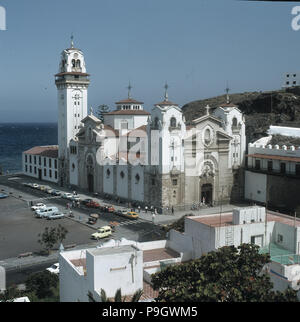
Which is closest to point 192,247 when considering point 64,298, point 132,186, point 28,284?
point 64,298

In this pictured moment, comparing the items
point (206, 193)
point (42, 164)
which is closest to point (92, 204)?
point (206, 193)

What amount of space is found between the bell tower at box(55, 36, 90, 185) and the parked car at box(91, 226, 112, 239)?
2247 cm

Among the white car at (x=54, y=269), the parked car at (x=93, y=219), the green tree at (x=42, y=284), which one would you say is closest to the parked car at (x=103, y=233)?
the parked car at (x=93, y=219)

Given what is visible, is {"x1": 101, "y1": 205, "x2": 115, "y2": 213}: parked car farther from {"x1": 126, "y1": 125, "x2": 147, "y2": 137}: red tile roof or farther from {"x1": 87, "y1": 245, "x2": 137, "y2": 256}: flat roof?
{"x1": 87, "y1": 245, "x2": 137, "y2": 256}: flat roof

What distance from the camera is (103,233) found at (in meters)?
34.3

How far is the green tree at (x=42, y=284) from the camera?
22797 millimetres

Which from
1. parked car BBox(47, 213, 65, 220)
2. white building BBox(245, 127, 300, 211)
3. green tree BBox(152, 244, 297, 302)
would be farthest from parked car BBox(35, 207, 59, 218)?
green tree BBox(152, 244, 297, 302)

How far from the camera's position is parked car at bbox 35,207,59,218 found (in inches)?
1611

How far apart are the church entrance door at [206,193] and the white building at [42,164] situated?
22901 mm

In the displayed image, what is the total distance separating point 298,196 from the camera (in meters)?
41.3

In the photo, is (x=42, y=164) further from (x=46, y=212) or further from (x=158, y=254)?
(x=158, y=254)
